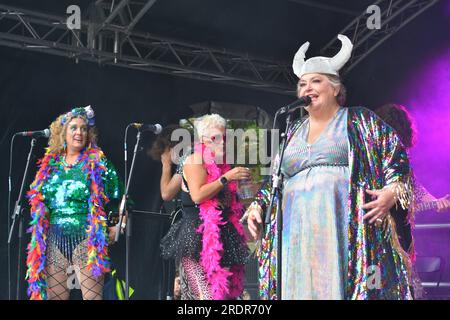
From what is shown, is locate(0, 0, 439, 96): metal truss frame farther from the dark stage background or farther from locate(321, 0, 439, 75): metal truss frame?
the dark stage background

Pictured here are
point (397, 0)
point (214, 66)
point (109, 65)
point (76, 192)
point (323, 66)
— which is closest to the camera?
point (323, 66)

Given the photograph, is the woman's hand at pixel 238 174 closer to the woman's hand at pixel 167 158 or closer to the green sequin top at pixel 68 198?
the green sequin top at pixel 68 198

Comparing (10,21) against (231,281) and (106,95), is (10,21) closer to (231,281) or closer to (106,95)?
(106,95)

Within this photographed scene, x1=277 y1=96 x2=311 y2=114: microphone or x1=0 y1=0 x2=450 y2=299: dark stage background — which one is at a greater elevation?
x1=0 y1=0 x2=450 y2=299: dark stage background

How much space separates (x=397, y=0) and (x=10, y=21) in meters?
3.78

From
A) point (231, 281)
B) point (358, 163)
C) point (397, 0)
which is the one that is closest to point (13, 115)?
point (231, 281)

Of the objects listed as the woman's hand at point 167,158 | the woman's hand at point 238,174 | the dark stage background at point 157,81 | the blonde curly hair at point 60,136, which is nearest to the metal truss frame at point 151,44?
the dark stage background at point 157,81

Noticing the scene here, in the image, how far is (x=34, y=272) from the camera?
182 inches

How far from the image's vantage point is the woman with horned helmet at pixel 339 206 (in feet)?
10.8

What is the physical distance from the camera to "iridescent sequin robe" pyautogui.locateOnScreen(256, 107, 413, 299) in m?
3.28

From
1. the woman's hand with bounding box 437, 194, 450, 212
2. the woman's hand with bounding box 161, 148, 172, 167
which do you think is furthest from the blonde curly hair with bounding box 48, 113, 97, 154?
the woman's hand with bounding box 437, 194, 450, 212

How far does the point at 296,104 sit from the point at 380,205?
677 millimetres

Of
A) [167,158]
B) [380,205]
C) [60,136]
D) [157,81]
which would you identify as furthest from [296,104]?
[157,81]

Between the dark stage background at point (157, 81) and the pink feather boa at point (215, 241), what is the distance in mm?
2131
